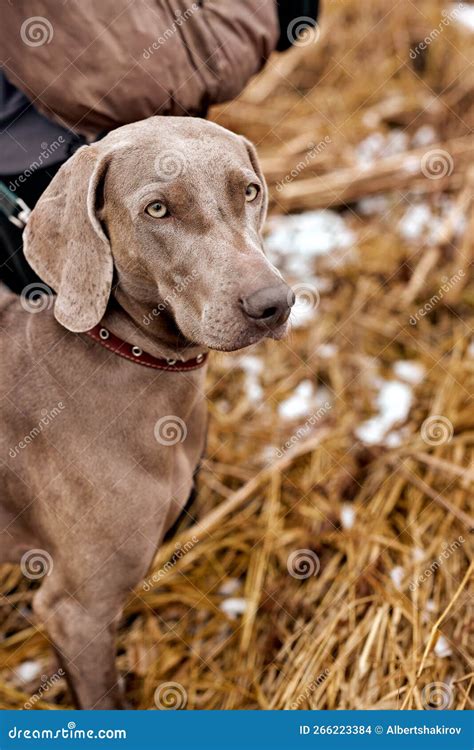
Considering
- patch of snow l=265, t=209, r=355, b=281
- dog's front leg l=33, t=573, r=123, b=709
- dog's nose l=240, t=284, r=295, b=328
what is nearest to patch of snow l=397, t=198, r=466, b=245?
patch of snow l=265, t=209, r=355, b=281

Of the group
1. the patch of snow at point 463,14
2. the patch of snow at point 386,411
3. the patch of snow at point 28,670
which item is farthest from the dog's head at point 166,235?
the patch of snow at point 463,14

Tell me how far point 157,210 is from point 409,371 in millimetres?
2079

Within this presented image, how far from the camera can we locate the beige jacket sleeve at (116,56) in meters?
2.23

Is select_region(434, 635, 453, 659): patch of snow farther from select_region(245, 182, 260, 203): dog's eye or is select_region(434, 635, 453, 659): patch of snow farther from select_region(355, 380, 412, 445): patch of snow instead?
select_region(245, 182, 260, 203): dog's eye

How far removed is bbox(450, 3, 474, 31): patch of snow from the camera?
5461mm

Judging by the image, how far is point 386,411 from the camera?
3.66 meters

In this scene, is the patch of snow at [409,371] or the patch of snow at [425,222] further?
the patch of snow at [425,222]

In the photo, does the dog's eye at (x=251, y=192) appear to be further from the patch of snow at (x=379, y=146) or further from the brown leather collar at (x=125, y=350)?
the patch of snow at (x=379, y=146)

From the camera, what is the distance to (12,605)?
3162 mm

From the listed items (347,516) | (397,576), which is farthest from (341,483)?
(397,576)

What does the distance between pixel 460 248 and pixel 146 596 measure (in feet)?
7.50

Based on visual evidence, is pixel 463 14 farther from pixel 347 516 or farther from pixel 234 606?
pixel 234 606

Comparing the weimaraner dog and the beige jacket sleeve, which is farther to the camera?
the beige jacket sleeve

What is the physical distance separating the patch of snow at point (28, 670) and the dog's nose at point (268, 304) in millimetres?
1715
